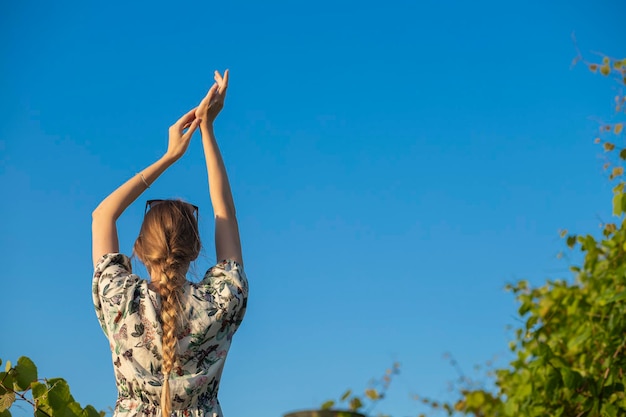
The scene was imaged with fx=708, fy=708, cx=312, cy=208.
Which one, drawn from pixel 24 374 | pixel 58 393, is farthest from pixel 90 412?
pixel 24 374

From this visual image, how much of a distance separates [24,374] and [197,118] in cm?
117

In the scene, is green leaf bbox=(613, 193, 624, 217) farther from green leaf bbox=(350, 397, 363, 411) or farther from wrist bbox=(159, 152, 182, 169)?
wrist bbox=(159, 152, 182, 169)

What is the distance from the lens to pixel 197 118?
2764 mm

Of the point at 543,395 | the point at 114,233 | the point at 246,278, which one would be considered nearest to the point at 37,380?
the point at 114,233

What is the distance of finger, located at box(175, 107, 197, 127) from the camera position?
2.71 m

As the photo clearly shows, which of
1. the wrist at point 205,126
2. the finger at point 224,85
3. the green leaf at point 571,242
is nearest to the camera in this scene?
the wrist at point 205,126

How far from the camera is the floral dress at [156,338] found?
2156mm

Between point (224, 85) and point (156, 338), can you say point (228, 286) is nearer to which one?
point (156, 338)

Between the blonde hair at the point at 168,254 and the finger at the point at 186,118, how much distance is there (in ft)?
1.54

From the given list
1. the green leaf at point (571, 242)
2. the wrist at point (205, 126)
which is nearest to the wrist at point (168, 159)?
the wrist at point (205, 126)

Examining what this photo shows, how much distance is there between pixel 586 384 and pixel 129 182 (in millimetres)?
2257

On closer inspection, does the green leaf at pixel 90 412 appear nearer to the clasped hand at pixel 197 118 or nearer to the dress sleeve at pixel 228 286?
the dress sleeve at pixel 228 286

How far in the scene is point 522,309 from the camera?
4285 millimetres

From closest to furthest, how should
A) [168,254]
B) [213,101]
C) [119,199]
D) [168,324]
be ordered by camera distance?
[168,324] < [168,254] < [119,199] < [213,101]
